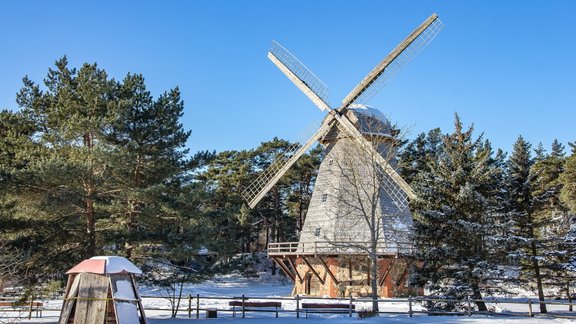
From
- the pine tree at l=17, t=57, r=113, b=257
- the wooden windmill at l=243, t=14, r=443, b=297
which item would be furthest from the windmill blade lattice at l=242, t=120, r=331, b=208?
the pine tree at l=17, t=57, r=113, b=257

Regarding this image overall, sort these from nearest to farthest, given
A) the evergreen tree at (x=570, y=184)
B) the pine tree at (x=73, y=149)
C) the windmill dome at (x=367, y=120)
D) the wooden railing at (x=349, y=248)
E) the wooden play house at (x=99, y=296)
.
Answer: the wooden play house at (x=99, y=296), the pine tree at (x=73, y=149), the wooden railing at (x=349, y=248), the windmill dome at (x=367, y=120), the evergreen tree at (x=570, y=184)

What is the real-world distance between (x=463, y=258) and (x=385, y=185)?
7.90m

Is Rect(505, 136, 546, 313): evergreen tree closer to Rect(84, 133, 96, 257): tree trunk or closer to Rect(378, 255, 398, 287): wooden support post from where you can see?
Rect(378, 255, 398, 287): wooden support post

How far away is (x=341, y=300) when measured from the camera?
23781 mm

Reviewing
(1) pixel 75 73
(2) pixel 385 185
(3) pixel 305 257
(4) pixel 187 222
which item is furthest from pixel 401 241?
(1) pixel 75 73

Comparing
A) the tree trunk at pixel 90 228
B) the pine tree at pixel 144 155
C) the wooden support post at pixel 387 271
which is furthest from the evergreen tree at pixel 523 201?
the tree trunk at pixel 90 228

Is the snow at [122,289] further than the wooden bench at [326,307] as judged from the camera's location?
No

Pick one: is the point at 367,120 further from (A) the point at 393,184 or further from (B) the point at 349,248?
(B) the point at 349,248

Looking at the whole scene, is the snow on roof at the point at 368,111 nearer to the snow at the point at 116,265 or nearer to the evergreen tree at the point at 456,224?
the evergreen tree at the point at 456,224

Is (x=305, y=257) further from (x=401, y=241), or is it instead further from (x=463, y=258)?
(x=463, y=258)

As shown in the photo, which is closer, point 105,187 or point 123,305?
point 123,305

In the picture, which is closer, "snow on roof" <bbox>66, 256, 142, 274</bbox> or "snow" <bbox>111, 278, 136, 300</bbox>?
"snow on roof" <bbox>66, 256, 142, 274</bbox>

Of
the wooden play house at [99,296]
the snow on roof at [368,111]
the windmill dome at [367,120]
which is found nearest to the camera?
the wooden play house at [99,296]

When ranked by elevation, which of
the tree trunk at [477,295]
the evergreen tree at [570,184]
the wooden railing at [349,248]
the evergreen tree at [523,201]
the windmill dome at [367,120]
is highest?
the windmill dome at [367,120]
